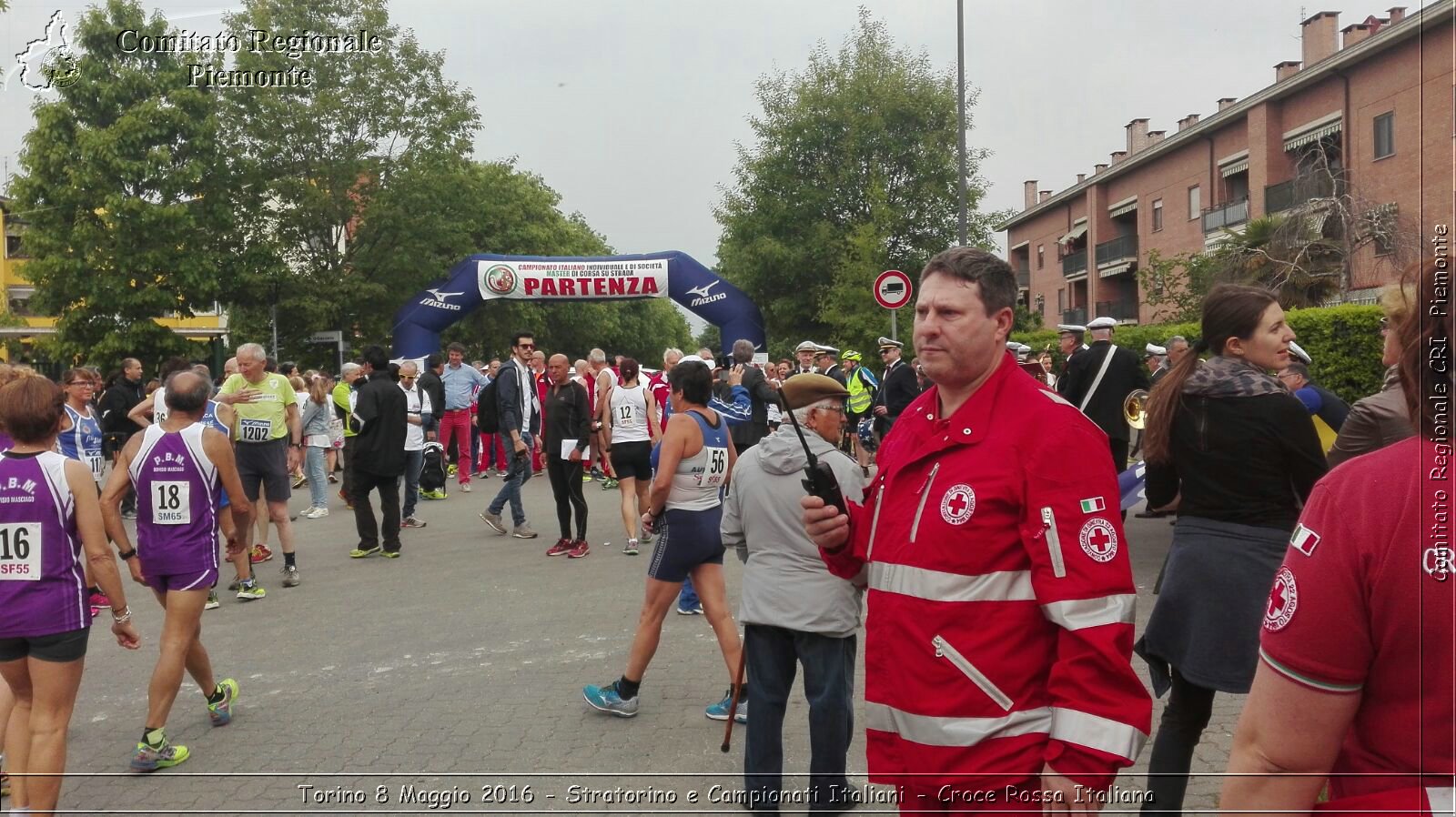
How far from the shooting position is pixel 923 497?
8.25 feet

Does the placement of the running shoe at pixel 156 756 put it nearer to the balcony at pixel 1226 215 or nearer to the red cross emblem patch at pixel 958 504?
the red cross emblem patch at pixel 958 504

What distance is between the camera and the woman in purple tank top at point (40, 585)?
414 centimetres

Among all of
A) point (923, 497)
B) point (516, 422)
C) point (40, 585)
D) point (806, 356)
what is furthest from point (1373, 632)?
point (806, 356)

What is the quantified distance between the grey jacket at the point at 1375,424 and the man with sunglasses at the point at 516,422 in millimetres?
9528

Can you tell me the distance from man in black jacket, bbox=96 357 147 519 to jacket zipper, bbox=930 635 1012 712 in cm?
1525

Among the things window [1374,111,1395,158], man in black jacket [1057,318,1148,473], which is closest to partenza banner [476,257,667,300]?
man in black jacket [1057,318,1148,473]

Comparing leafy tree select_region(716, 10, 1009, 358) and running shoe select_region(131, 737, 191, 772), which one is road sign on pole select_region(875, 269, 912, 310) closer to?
running shoe select_region(131, 737, 191, 772)

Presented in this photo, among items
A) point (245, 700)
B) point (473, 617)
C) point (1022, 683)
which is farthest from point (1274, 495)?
point (473, 617)

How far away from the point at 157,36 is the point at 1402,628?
37869mm

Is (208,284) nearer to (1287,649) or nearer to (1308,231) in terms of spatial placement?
(1308,231)

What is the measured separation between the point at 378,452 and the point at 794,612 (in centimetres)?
764

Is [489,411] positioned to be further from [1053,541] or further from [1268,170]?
[1268,170]

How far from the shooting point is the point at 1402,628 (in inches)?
55.3

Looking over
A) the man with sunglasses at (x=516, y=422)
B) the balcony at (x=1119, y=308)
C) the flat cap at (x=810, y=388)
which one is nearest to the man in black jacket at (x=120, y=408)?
the man with sunglasses at (x=516, y=422)
